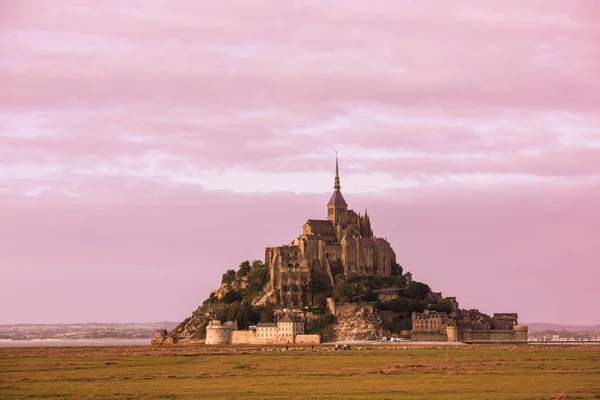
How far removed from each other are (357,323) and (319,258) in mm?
21055

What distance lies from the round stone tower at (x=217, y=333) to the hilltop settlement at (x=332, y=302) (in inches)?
6.4

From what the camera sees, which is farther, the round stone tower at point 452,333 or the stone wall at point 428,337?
the round stone tower at point 452,333

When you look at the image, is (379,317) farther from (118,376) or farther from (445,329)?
(118,376)

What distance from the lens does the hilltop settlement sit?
16750 centimetres

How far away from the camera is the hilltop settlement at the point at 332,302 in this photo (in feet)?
550

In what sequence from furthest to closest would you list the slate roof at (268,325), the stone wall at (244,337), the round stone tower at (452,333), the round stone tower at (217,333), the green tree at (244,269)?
the green tree at (244,269) → the round stone tower at (217,333) → the stone wall at (244,337) → the round stone tower at (452,333) → the slate roof at (268,325)

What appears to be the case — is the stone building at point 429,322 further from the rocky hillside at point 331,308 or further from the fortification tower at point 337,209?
the fortification tower at point 337,209

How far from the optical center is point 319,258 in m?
185

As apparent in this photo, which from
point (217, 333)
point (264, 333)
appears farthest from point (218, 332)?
point (264, 333)

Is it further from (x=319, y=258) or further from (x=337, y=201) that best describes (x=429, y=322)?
(x=337, y=201)

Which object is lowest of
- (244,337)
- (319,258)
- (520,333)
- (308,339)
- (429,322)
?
(308,339)

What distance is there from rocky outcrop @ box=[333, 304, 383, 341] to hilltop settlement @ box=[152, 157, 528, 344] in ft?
0.51

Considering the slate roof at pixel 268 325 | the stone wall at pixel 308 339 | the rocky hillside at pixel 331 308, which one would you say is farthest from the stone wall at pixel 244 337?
the stone wall at pixel 308 339

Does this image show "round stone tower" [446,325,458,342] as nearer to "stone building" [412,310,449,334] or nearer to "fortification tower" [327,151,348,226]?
"stone building" [412,310,449,334]
